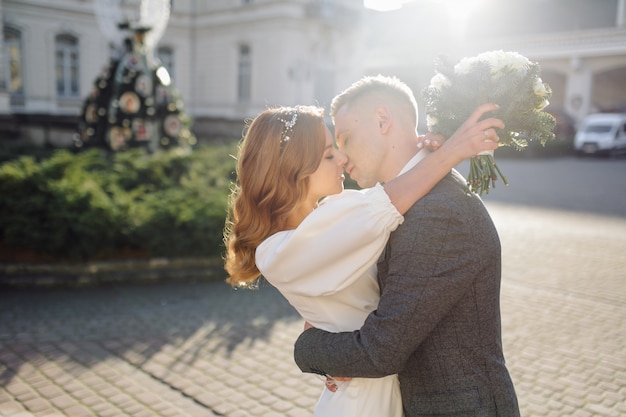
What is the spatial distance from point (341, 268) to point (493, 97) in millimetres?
712

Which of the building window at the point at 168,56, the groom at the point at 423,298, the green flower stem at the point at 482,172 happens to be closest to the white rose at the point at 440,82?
the groom at the point at 423,298

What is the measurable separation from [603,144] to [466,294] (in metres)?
30.2

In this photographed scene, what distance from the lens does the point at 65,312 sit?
6.09 m

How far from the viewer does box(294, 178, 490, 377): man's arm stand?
71.2 inches

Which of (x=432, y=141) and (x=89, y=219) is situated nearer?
(x=432, y=141)

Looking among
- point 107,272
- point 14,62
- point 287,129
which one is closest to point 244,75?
point 14,62

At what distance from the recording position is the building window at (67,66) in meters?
31.0

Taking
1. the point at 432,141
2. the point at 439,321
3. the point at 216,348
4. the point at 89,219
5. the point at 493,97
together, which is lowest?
the point at 216,348

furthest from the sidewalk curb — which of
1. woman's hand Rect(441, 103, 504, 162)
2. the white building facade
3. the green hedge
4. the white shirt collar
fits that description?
the white building facade

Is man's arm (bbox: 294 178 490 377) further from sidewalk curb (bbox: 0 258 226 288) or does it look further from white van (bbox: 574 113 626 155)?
white van (bbox: 574 113 626 155)

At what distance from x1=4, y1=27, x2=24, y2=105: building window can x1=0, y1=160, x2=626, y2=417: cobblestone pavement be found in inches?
1032

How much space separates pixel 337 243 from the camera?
1.87 meters

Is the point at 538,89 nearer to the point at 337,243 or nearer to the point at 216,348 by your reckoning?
the point at 337,243

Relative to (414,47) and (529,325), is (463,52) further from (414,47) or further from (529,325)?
(529,325)
